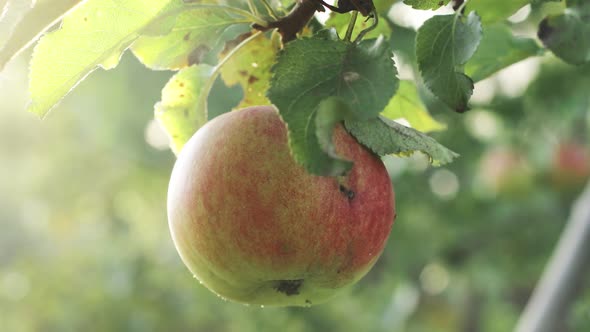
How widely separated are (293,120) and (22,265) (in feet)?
16.0

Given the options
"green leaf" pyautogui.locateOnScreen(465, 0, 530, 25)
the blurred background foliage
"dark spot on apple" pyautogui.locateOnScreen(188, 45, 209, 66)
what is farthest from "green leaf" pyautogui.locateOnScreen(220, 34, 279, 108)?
the blurred background foliage

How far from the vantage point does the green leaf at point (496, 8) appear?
0.95 metres

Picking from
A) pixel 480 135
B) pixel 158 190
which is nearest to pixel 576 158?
pixel 480 135

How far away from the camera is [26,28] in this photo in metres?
0.65

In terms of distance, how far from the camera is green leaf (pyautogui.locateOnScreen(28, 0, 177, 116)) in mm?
702

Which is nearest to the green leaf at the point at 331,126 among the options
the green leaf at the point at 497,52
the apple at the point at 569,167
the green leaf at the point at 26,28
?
the green leaf at the point at 26,28

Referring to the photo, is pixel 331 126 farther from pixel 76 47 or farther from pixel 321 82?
pixel 76 47

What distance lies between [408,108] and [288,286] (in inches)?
11.7

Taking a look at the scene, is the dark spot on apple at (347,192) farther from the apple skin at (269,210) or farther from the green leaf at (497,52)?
the green leaf at (497,52)

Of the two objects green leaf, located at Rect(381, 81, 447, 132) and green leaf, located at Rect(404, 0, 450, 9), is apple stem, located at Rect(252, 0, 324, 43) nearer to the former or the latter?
green leaf, located at Rect(404, 0, 450, 9)

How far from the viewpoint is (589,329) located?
3.31m

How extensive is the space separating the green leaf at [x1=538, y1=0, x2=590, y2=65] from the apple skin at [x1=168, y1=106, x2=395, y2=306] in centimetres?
29

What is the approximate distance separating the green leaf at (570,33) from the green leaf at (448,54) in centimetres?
23

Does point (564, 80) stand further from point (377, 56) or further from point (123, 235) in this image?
point (123, 235)
